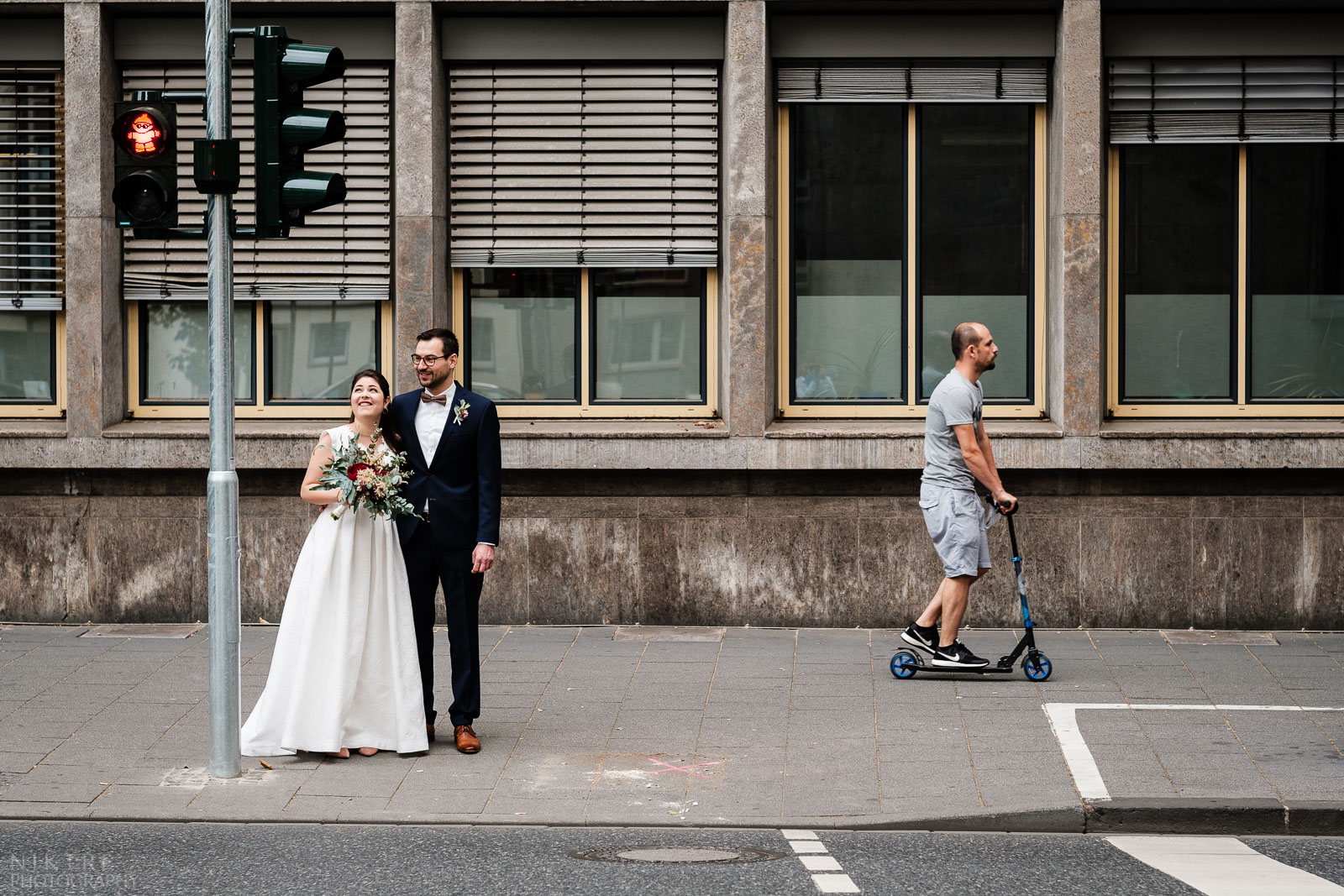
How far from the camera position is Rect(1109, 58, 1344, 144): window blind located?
35.7 ft

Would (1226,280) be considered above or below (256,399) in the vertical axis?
above

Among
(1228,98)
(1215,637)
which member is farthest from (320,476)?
(1228,98)

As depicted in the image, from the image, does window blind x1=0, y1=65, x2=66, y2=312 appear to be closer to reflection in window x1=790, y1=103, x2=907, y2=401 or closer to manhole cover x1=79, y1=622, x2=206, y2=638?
manhole cover x1=79, y1=622, x2=206, y2=638

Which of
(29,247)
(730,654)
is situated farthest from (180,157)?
(730,654)

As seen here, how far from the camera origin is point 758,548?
1084 centimetres

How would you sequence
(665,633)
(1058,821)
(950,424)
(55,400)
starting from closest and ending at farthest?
(1058,821) → (950,424) → (665,633) → (55,400)

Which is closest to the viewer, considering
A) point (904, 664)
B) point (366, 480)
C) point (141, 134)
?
point (141, 134)

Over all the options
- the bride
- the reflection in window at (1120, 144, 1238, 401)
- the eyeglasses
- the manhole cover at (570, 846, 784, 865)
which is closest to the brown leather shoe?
the bride

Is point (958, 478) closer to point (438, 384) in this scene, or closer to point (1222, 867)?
point (438, 384)

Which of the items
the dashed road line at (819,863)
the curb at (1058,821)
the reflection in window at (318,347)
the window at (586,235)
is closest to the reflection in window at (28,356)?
the reflection in window at (318,347)

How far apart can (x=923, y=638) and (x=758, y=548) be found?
2.09 metres

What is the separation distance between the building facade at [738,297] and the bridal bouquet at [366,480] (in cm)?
353

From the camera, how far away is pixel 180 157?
38.0 ft

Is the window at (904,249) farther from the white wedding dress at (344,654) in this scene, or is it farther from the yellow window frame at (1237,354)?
the white wedding dress at (344,654)
